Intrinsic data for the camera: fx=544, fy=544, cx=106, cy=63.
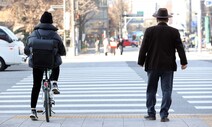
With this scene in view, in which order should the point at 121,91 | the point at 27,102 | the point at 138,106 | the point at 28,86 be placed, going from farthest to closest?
the point at 28,86 < the point at 121,91 < the point at 27,102 < the point at 138,106

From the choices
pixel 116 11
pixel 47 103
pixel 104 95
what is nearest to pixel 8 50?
pixel 104 95

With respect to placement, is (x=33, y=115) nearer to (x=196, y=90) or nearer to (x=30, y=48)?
(x=30, y=48)

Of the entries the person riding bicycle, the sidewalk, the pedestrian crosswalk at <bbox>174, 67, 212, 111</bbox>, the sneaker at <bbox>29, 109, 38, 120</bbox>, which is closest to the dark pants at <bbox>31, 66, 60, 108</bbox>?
the person riding bicycle

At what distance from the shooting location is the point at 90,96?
14250mm

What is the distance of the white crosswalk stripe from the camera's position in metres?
11.9

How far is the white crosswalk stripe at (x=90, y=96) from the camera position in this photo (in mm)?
11930

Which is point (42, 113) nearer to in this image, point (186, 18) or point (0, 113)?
point (0, 113)

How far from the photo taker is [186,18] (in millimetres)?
125125

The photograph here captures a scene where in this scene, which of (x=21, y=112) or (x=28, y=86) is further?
(x=28, y=86)

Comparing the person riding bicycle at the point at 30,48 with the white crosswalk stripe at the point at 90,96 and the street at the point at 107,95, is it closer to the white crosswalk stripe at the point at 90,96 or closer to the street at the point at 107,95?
the street at the point at 107,95

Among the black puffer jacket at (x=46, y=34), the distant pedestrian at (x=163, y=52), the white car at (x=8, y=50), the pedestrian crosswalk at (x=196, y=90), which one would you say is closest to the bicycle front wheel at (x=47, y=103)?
the black puffer jacket at (x=46, y=34)

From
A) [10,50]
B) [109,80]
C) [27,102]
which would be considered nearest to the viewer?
[27,102]

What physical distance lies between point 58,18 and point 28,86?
42337mm

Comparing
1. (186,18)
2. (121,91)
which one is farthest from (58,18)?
(186,18)
